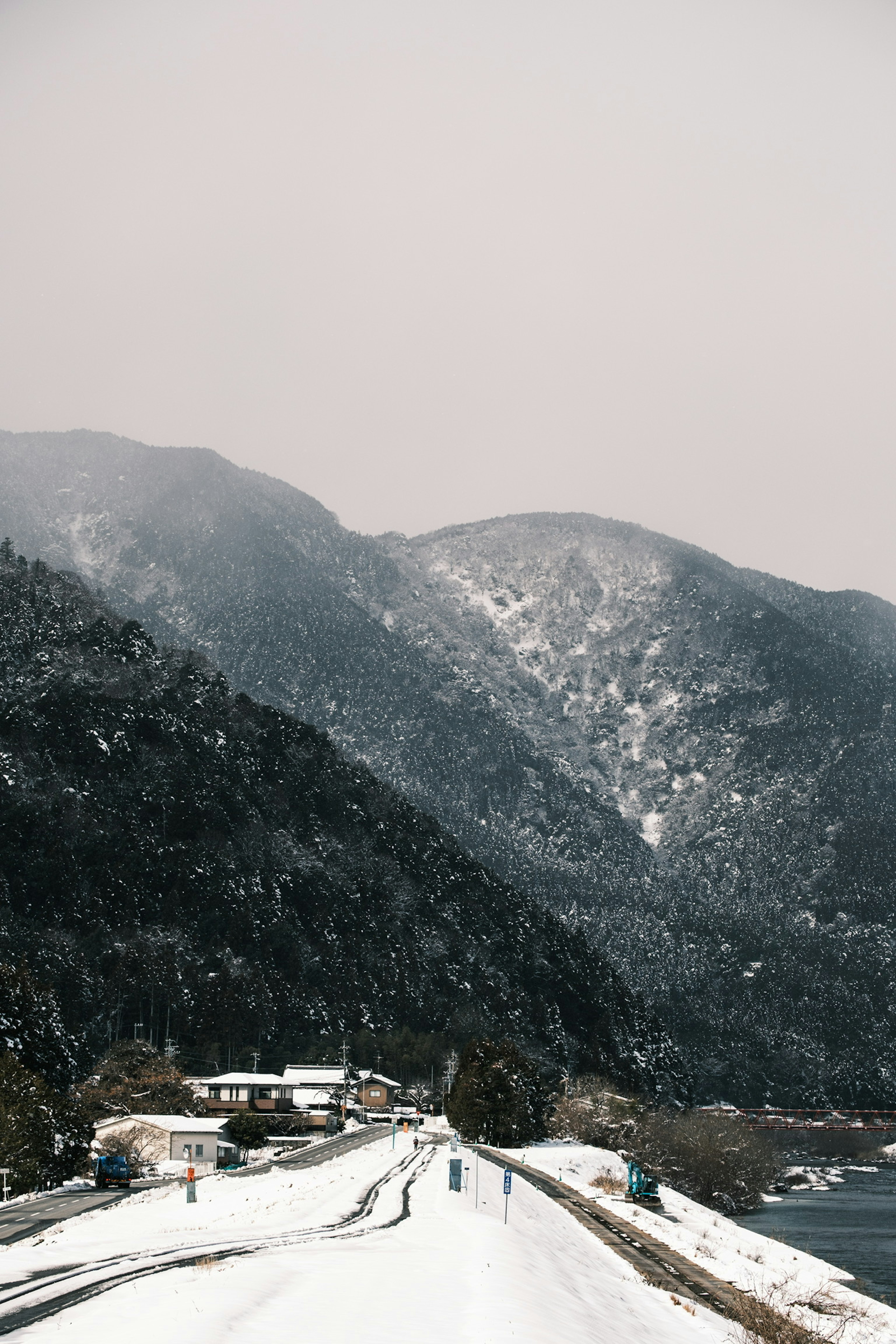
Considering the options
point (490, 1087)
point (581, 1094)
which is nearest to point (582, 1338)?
point (490, 1087)

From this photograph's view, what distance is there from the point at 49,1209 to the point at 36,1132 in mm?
13620

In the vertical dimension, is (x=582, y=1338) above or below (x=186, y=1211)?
above

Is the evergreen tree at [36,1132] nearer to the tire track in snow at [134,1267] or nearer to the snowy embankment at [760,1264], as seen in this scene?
the tire track in snow at [134,1267]

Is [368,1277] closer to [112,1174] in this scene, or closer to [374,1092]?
[112,1174]

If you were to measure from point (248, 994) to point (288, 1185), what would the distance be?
13676cm

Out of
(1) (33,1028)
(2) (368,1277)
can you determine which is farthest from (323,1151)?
(2) (368,1277)

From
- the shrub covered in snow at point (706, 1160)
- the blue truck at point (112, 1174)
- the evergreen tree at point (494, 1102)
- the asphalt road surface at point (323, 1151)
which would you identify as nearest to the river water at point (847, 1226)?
the shrub covered in snow at point (706, 1160)

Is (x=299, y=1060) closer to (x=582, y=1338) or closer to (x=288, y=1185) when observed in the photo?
(x=288, y=1185)

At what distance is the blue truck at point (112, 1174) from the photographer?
220 ft

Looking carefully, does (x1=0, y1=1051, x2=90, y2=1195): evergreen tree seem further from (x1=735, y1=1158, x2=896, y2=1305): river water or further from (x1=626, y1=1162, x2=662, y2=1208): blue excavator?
(x1=735, y1=1158, x2=896, y2=1305): river water

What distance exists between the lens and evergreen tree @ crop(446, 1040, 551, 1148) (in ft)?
331

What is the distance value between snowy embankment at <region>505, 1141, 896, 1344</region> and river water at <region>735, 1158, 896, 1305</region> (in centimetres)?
693

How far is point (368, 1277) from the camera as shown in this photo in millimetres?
25062

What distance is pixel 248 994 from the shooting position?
190 m
